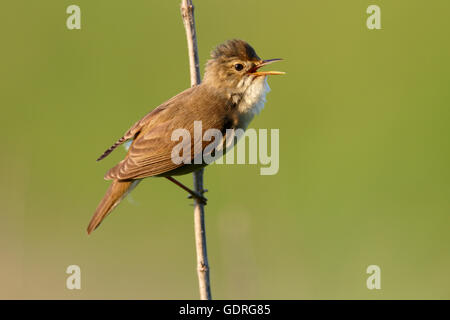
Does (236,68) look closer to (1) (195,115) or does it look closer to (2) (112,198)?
(1) (195,115)

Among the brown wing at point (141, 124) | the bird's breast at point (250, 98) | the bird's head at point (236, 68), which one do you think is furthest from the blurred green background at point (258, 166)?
the bird's head at point (236, 68)

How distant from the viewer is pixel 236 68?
353cm

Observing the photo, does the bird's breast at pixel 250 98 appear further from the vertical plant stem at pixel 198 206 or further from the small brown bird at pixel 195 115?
the vertical plant stem at pixel 198 206

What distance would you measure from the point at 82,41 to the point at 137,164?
3516mm

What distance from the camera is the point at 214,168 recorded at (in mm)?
5621

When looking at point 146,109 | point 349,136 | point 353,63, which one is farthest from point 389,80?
point 146,109

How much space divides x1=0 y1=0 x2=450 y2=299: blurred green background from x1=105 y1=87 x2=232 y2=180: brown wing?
1.19 metres

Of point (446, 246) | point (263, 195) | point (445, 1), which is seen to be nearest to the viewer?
point (446, 246)

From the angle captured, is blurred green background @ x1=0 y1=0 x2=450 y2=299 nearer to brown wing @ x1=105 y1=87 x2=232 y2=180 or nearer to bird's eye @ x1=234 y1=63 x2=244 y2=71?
brown wing @ x1=105 y1=87 x2=232 y2=180

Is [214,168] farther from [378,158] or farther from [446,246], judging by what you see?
[446,246]

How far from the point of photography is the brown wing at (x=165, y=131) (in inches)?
132

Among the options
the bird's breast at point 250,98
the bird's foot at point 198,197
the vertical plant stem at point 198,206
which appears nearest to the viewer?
the vertical plant stem at point 198,206

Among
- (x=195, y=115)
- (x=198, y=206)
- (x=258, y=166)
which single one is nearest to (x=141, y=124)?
(x=195, y=115)

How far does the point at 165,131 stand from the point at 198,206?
49 centimetres
